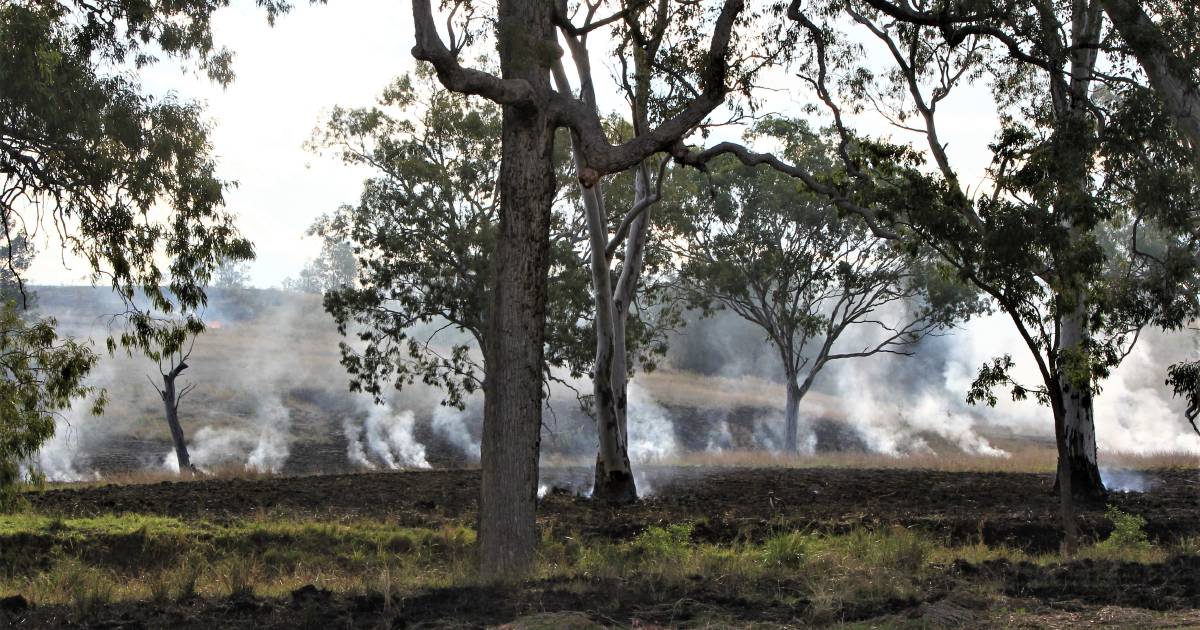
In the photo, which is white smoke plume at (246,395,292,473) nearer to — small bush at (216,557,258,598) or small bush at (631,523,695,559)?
small bush at (216,557,258,598)

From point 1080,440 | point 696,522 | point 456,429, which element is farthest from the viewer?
point 456,429

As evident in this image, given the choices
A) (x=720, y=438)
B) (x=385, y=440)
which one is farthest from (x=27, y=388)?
(x=720, y=438)

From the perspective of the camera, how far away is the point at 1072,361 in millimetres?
12789

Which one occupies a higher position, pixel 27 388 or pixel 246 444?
pixel 246 444

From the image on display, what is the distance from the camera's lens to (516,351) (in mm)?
10820

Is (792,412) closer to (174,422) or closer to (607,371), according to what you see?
(607,371)

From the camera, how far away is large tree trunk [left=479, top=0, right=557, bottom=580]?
35.6 feet

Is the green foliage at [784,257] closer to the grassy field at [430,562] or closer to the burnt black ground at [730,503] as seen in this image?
the burnt black ground at [730,503]

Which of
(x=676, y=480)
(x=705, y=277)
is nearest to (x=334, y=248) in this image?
(x=705, y=277)

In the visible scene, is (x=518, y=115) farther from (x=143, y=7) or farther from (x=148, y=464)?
(x=148, y=464)

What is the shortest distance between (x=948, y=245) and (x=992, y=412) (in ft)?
160

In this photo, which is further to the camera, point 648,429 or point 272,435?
point 648,429

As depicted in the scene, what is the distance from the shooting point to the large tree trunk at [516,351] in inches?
427

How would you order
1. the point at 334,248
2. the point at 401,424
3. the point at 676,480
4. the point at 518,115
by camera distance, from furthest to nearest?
the point at 334,248 < the point at 401,424 < the point at 676,480 < the point at 518,115
